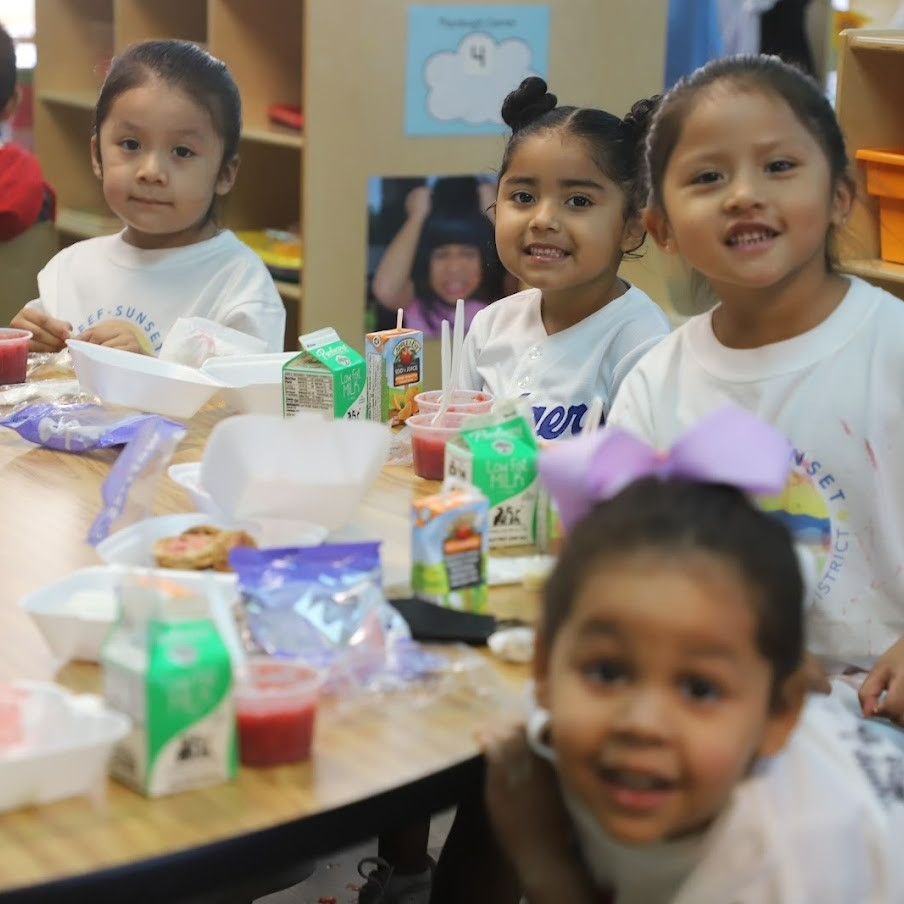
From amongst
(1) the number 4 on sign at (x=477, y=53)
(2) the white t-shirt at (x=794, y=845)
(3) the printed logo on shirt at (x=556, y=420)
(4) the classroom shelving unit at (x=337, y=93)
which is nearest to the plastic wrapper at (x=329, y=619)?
(2) the white t-shirt at (x=794, y=845)

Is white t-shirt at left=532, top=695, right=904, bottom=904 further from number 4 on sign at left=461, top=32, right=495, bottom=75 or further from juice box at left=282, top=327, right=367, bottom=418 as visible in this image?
number 4 on sign at left=461, top=32, right=495, bottom=75

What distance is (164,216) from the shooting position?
2910mm

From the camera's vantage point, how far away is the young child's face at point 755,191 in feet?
5.74

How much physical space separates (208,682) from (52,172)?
4.81 metres

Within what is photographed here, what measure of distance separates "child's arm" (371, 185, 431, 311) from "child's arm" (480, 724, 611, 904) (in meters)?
3.11

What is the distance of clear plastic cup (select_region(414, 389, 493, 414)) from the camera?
2.00 metres

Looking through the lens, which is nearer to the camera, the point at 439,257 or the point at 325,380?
the point at 325,380

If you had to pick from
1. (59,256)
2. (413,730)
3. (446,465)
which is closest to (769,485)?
(413,730)

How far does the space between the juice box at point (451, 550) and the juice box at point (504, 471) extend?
153 millimetres

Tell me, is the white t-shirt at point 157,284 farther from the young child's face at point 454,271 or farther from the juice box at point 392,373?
the young child's face at point 454,271

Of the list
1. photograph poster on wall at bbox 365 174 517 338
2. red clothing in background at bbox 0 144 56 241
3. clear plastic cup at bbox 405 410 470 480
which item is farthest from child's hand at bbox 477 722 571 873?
photograph poster on wall at bbox 365 174 517 338

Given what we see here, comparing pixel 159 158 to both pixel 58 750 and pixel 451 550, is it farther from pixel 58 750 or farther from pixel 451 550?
pixel 58 750

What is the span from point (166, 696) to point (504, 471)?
2.12 ft

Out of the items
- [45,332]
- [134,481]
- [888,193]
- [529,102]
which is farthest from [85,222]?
[134,481]
